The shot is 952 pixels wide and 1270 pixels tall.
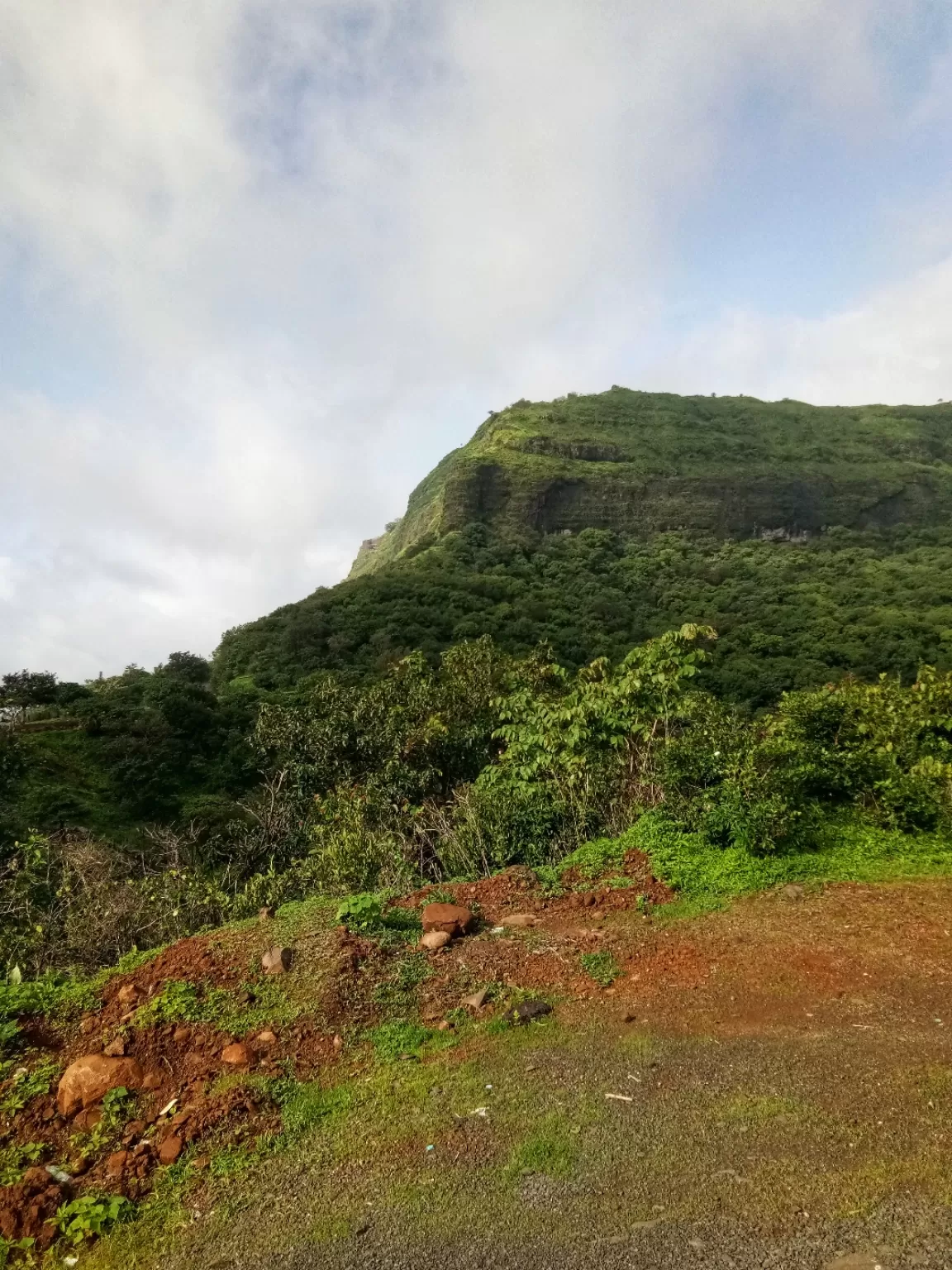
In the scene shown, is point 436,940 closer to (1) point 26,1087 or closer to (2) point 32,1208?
(1) point 26,1087

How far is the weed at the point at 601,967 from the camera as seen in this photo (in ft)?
20.3

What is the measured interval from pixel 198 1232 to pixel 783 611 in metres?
49.4

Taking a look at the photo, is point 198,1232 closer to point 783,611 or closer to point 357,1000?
point 357,1000

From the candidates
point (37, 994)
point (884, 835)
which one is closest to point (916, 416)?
point (884, 835)

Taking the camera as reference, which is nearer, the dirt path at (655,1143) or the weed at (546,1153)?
the dirt path at (655,1143)

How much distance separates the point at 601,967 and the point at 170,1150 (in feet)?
11.1

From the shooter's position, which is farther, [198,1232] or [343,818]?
[343,818]

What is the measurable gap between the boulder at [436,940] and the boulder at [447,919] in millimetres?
62

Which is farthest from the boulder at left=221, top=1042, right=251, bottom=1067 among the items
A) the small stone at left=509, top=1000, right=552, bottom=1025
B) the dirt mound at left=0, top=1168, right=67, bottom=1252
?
the small stone at left=509, top=1000, right=552, bottom=1025

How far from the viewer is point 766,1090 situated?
14.9ft

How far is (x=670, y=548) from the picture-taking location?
Result: 69250 mm

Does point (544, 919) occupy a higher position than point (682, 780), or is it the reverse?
point (682, 780)

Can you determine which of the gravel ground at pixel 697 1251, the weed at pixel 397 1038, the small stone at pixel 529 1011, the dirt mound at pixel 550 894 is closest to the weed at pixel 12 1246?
the gravel ground at pixel 697 1251

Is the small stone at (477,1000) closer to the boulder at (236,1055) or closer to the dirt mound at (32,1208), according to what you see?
the boulder at (236,1055)
